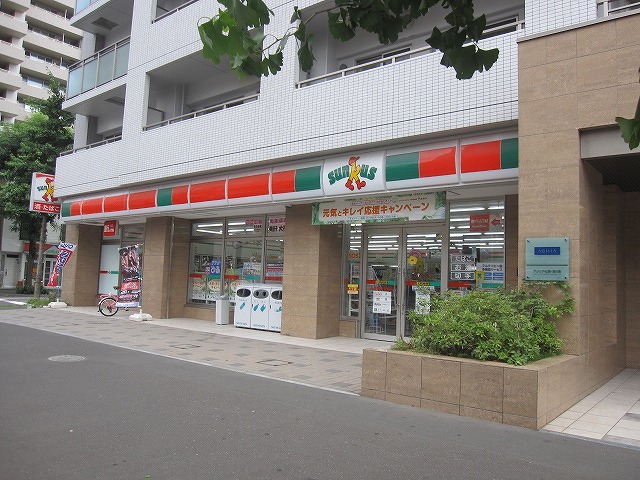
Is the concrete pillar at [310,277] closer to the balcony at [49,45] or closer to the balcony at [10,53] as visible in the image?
the balcony at [10,53]

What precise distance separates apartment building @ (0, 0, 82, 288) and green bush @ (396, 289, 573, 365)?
129 ft

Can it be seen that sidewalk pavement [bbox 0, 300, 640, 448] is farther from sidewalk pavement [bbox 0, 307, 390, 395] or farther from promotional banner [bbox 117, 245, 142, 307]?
promotional banner [bbox 117, 245, 142, 307]

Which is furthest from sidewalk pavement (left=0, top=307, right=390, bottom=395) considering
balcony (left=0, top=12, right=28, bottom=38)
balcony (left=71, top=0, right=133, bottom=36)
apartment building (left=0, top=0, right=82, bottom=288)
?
balcony (left=0, top=12, right=28, bottom=38)

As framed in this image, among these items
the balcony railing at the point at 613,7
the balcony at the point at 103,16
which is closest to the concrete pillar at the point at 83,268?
the balcony at the point at 103,16

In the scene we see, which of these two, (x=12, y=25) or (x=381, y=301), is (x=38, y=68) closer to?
(x=12, y=25)

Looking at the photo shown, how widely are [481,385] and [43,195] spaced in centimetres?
2024

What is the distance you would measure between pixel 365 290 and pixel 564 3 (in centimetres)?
733

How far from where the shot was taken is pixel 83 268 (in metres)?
20.4

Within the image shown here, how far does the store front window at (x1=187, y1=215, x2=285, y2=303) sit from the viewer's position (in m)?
14.7

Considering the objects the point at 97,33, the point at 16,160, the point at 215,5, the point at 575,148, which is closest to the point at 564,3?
the point at 575,148

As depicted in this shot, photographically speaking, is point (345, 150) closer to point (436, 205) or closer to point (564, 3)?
point (436, 205)

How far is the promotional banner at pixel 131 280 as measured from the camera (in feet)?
55.5

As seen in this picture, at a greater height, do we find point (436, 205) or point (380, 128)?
point (380, 128)

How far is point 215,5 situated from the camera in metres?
14.2
